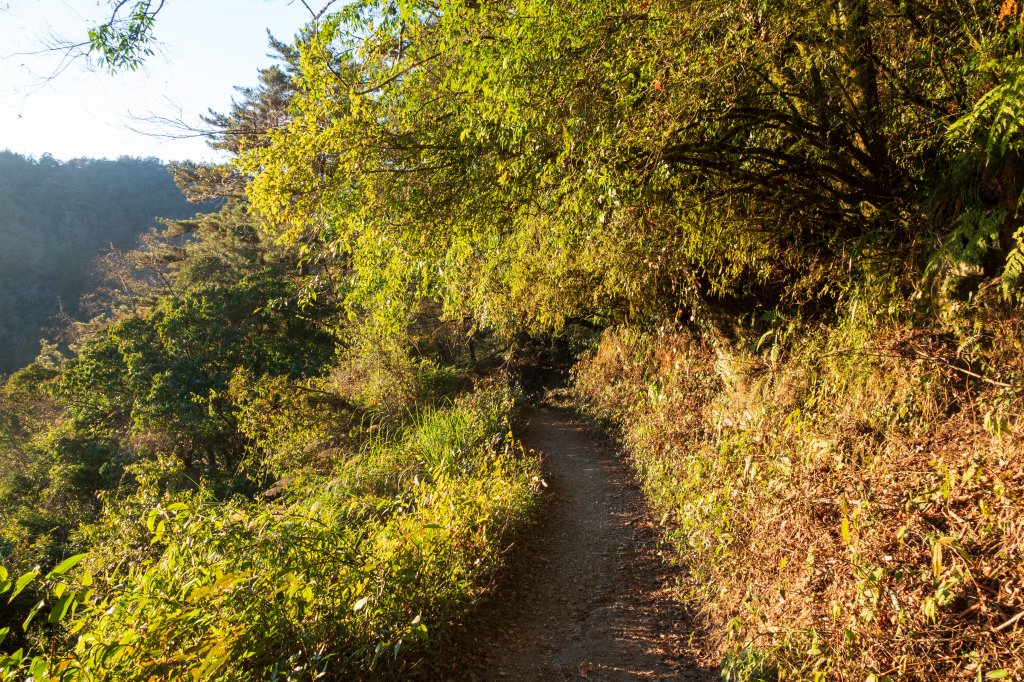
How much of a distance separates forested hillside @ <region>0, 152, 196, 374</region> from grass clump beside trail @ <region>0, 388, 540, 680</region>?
5439 cm

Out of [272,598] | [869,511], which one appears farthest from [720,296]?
[272,598]

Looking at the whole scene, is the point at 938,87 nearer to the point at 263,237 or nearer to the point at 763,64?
the point at 763,64

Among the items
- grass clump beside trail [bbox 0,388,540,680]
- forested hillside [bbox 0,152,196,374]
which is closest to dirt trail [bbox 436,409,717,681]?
grass clump beside trail [bbox 0,388,540,680]

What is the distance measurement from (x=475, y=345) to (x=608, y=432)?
10.8 metres

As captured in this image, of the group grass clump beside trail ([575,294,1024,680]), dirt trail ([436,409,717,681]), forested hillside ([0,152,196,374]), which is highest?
forested hillside ([0,152,196,374])

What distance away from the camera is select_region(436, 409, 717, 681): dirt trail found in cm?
420

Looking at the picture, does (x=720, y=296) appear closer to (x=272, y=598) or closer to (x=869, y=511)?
(x=869, y=511)

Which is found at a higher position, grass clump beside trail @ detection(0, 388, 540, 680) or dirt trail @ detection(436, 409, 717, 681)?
grass clump beside trail @ detection(0, 388, 540, 680)

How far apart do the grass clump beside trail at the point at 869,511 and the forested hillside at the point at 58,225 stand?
56208 mm

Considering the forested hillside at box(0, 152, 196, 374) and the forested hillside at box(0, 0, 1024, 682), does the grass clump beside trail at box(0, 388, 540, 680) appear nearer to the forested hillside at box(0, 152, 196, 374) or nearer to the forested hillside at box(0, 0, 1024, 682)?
the forested hillside at box(0, 0, 1024, 682)

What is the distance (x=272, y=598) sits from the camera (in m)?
3.36

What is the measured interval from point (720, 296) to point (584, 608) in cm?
489

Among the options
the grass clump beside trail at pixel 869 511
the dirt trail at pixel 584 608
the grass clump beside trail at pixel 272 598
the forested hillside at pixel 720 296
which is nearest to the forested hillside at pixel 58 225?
the forested hillside at pixel 720 296

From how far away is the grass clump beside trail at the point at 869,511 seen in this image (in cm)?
280
